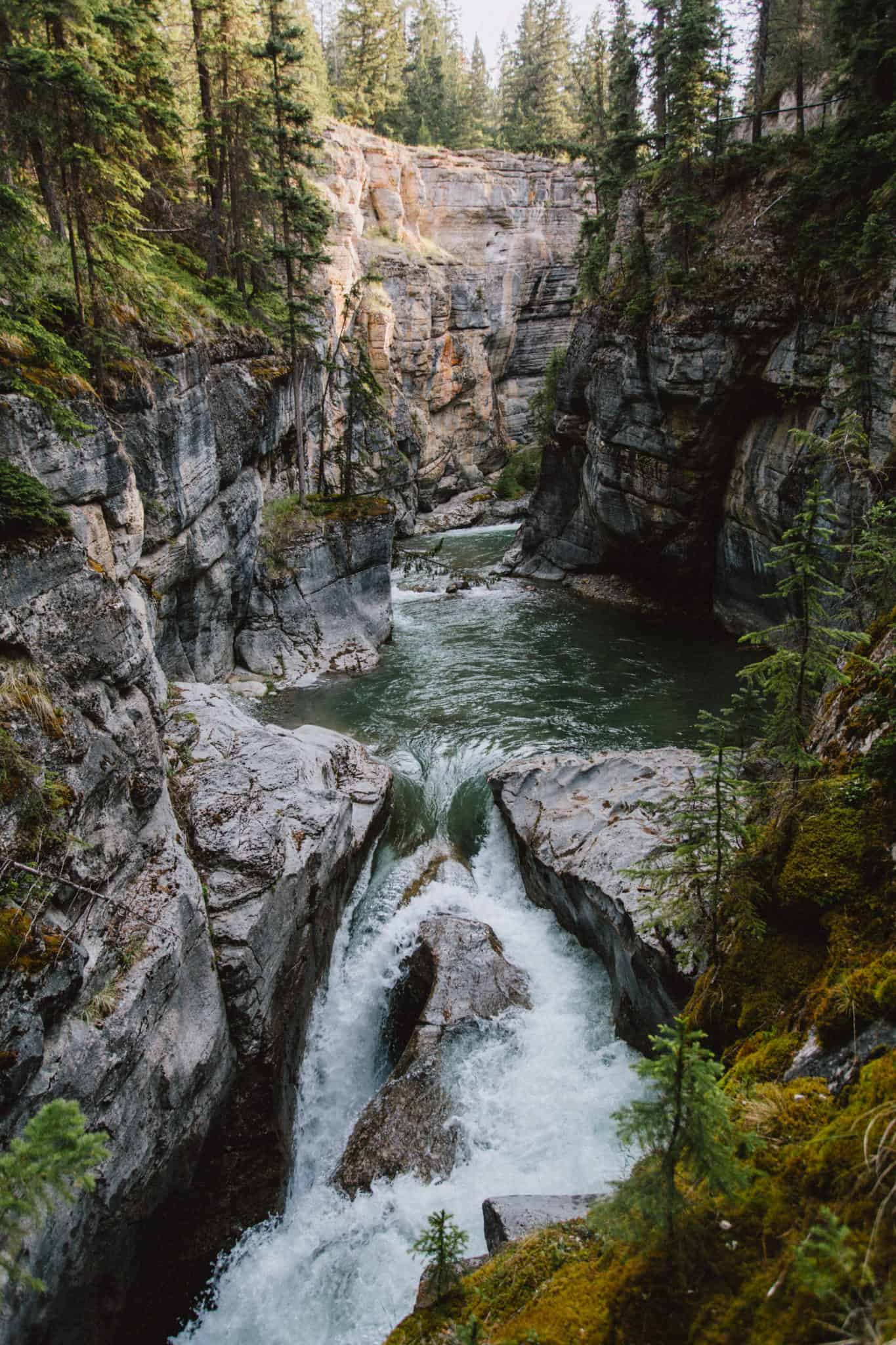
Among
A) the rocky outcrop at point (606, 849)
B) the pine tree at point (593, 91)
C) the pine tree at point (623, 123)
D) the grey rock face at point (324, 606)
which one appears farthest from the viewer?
the pine tree at point (593, 91)

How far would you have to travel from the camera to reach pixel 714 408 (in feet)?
76.2

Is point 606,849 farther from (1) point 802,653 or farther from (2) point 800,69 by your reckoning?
(2) point 800,69

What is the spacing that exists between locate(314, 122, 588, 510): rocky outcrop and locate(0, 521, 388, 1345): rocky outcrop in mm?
33948

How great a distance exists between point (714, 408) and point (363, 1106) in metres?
22.8

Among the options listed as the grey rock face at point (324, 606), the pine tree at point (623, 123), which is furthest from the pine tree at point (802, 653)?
the pine tree at point (623, 123)

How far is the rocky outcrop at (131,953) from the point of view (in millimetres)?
6148

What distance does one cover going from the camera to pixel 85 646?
8.09 m

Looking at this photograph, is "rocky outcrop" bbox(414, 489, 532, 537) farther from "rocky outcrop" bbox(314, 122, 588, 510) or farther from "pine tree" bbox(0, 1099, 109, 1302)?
"pine tree" bbox(0, 1099, 109, 1302)

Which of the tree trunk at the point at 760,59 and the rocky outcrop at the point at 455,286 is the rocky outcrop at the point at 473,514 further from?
the tree trunk at the point at 760,59

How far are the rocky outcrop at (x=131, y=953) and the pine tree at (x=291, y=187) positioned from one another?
679 inches

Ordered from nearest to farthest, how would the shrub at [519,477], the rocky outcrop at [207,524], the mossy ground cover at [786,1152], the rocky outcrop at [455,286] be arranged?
the mossy ground cover at [786,1152] → the rocky outcrop at [207,524] → the rocky outcrop at [455,286] → the shrub at [519,477]

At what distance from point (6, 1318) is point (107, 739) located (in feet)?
16.6

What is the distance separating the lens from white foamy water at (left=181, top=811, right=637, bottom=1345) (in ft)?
23.6

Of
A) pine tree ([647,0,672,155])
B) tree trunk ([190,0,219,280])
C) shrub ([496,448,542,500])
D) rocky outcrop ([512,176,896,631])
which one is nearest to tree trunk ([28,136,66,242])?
tree trunk ([190,0,219,280])
